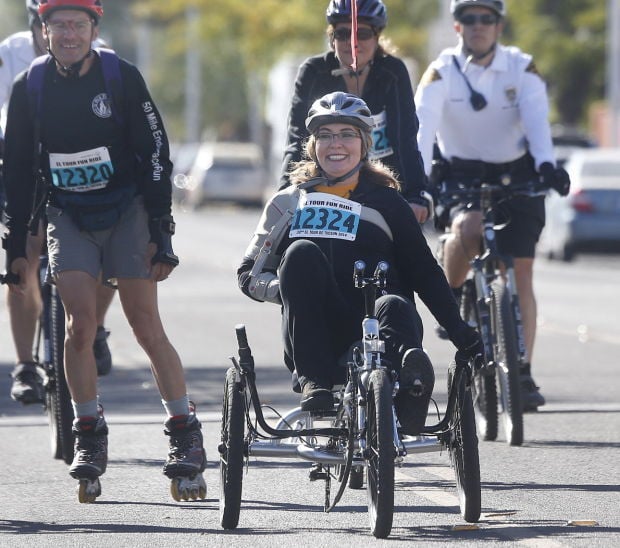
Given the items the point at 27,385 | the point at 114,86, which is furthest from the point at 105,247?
the point at 27,385

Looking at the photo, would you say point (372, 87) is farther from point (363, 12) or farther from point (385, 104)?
point (363, 12)

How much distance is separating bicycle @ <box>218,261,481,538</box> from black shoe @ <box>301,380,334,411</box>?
0.13 ft

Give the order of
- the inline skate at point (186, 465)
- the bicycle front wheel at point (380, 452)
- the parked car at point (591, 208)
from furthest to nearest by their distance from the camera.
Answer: the parked car at point (591, 208) < the inline skate at point (186, 465) < the bicycle front wheel at point (380, 452)

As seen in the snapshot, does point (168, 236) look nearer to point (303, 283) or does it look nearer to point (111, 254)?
point (111, 254)

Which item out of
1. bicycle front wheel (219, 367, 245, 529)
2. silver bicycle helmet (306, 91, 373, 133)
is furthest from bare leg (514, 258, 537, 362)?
bicycle front wheel (219, 367, 245, 529)

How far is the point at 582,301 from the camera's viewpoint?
718 inches

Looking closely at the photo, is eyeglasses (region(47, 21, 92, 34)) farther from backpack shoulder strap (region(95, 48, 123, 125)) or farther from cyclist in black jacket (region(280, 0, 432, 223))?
cyclist in black jacket (region(280, 0, 432, 223))

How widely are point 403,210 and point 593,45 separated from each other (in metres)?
38.1

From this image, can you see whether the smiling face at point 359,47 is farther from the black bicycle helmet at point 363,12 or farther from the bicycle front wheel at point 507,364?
the bicycle front wheel at point 507,364

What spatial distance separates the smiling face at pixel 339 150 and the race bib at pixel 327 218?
0.50 feet

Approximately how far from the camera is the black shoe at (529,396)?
8969 mm

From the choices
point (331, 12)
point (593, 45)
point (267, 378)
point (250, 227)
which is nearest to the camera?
point (331, 12)

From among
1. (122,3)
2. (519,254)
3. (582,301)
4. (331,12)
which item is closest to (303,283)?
(331,12)

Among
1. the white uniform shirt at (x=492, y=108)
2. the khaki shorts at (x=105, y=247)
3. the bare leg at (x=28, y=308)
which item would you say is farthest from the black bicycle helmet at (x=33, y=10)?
the white uniform shirt at (x=492, y=108)
